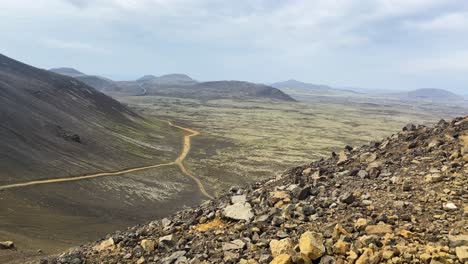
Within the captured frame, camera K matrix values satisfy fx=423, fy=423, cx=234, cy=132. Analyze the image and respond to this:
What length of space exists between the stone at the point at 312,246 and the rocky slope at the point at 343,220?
0.03 metres

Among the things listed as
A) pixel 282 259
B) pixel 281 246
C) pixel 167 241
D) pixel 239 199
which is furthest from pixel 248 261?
pixel 239 199

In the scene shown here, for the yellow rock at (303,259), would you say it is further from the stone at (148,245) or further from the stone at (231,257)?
the stone at (148,245)

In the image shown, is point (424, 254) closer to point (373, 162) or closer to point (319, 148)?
point (373, 162)

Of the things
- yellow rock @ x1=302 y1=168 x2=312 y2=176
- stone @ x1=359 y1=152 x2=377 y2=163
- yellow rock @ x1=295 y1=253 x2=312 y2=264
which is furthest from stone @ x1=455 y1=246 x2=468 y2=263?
yellow rock @ x1=302 y1=168 x2=312 y2=176

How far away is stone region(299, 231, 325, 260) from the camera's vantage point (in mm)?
14727

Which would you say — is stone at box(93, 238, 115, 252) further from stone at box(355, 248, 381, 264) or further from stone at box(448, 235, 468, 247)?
stone at box(448, 235, 468, 247)

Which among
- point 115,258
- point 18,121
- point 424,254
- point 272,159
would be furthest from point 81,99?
point 424,254

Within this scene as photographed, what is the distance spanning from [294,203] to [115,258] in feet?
29.1

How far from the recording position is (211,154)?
126m

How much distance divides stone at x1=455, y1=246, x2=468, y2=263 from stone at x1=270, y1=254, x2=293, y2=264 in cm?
531

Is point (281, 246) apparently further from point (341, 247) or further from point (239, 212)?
point (239, 212)

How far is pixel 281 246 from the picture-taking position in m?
15.8

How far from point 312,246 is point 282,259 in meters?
1.15

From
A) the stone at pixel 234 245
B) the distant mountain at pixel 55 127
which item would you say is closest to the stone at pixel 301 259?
the stone at pixel 234 245
